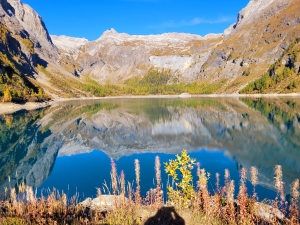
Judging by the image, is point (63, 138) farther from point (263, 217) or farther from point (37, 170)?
point (263, 217)

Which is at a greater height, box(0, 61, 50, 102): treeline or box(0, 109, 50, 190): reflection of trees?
box(0, 61, 50, 102): treeline

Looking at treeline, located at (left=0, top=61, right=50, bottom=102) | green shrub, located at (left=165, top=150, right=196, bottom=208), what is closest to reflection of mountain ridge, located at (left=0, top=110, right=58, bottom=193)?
green shrub, located at (left=165, top=150, right=196, bottom=208)

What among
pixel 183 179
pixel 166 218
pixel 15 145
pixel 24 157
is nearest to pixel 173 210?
pixel 166 218

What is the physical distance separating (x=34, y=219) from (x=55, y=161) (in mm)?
28894

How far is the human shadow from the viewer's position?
13.7 metres

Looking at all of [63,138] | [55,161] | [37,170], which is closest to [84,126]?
[63,138]

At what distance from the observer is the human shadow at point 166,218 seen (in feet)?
45.0

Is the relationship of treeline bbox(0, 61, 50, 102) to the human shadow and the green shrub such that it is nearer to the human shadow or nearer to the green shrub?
the green shrub

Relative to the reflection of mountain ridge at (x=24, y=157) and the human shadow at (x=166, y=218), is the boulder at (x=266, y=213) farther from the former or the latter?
the reflection of mountain ridge at (x=24, y=157)

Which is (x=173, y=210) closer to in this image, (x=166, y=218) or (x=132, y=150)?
(x=166, y=218)

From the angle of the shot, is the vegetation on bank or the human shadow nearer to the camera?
the vegetation on bank

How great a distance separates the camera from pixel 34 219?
1400cm

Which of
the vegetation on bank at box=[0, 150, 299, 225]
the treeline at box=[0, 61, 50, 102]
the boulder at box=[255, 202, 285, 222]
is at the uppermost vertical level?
the treeline at box=[0, 61, 50, 102]

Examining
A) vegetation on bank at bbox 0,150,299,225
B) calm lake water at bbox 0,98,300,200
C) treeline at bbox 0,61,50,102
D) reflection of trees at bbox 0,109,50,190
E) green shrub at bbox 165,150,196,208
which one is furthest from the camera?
treeline at bbox 0,61,50,102
